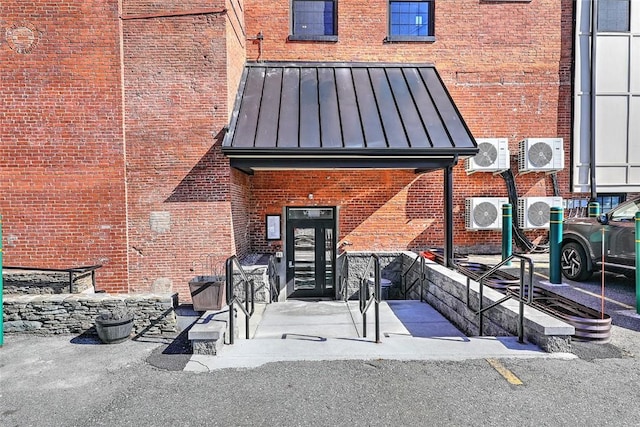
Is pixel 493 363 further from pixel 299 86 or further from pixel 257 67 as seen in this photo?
pixel 257 67

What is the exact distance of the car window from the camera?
273 inches

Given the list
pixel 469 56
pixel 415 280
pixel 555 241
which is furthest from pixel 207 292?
pixel 469 56

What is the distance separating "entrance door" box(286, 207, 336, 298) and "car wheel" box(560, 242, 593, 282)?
5459 mm

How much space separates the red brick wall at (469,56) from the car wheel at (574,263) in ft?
8.28

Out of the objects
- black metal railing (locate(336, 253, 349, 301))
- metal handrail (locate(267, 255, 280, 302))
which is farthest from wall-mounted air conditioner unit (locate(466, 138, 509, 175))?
metal handrail (locate(267, 255, 280, 302))

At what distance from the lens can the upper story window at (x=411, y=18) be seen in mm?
10367

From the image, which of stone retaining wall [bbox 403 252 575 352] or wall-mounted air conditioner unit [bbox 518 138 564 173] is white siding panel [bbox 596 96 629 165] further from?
stone retaining wall [bbox 403 252 575 352]

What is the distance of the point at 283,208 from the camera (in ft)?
32.7

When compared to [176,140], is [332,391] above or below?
below

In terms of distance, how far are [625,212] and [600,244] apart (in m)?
0.75

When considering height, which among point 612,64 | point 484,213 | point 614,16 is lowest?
point 484,213

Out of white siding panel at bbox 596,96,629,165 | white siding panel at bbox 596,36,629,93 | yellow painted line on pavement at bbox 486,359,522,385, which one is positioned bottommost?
yellow painted line on pavement at bbox 486,359,522,385

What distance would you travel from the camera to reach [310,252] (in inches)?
402

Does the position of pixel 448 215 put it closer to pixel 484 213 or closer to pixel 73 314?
pixel 484 213
